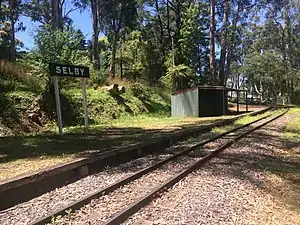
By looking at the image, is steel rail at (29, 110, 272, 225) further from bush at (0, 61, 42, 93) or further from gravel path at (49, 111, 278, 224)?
bush at (0, 61, 42, 93)

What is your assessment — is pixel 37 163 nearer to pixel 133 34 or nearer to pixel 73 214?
pixel 73 214

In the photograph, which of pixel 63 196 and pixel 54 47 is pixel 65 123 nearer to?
pixel 54 47

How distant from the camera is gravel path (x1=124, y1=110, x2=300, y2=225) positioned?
3.98 meters

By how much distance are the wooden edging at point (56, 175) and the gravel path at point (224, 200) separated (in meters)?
1.83

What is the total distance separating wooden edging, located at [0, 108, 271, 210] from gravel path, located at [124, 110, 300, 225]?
183 centimetres

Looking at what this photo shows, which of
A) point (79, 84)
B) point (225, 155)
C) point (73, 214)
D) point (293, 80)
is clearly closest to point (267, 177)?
point (225, 155)

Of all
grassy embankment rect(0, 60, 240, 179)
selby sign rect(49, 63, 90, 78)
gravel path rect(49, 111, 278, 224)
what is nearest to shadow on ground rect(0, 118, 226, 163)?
grassy embankment rect(0, 60, 240, 179)

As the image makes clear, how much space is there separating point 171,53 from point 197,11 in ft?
16.6

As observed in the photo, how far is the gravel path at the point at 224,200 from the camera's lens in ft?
13.1

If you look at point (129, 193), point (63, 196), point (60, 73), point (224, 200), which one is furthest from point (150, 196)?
point (60, 73)

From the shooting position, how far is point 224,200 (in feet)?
15.1

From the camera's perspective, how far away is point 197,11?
33.7m

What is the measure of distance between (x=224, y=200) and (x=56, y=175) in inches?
109

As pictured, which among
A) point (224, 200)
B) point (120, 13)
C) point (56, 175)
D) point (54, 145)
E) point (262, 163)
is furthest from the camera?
point (120, 13)
